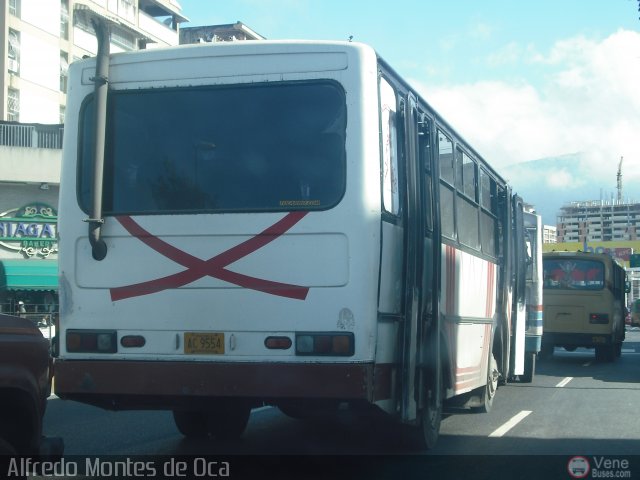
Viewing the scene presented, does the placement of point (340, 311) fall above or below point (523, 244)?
below

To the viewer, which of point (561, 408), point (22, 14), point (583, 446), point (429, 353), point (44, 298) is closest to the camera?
point (429, 353)

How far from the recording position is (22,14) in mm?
45281

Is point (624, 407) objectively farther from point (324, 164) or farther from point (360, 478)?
point (324, 164)

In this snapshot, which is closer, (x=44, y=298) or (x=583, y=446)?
(x=583, y=446)

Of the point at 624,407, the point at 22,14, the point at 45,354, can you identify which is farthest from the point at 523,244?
the point at 22,14

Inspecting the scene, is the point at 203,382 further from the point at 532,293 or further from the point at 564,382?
the point at 564,382

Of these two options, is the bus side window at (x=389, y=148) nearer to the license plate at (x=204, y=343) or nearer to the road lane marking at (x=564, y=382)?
the license plate at (x=204, y=343)

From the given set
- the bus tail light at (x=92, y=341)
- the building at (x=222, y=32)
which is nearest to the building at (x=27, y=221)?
the bus tail light at (x=92, y=341)

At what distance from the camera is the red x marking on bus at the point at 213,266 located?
23.6ft

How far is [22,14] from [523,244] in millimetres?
35599

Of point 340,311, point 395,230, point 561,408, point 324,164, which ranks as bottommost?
point 561,408

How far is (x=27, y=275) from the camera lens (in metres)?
33.1

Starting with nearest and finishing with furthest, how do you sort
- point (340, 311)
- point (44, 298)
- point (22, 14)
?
point (340, 311) < point (44, 298) < point (22, 14)

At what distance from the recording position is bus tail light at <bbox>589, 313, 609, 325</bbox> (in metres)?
24.0
